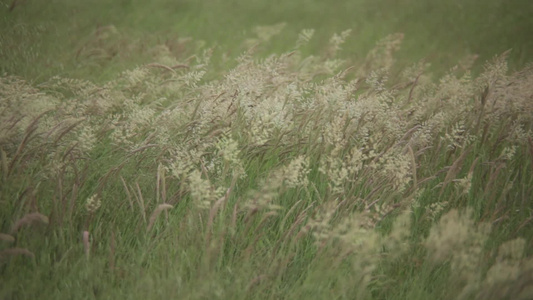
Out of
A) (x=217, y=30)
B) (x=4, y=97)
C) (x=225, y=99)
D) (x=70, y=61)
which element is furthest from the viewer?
(x=217, y=30)

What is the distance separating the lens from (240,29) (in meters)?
9.13

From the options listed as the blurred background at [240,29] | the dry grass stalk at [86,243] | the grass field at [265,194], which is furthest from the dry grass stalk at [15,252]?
the blurred background at [240,29]

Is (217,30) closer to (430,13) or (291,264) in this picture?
(430,13)

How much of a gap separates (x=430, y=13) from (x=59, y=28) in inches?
301

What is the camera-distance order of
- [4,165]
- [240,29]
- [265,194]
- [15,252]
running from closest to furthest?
[15,252] < [265,194] < [4,165] < [240,29]

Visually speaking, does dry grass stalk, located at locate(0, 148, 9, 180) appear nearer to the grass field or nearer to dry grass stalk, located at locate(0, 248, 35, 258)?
the grass field

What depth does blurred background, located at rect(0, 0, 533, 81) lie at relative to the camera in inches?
214

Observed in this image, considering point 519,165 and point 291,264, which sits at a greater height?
point 519,165

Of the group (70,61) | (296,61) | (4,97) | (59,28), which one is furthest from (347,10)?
(4,97)

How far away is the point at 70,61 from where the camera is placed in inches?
202

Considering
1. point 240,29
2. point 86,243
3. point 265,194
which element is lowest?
point 86,243

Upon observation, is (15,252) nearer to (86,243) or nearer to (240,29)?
(86,243)

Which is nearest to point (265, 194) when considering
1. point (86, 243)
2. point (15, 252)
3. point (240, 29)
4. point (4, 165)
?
point (86, 243)

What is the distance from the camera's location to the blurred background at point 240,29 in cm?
543
